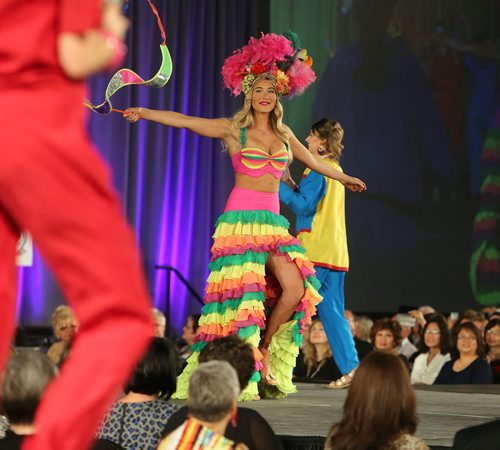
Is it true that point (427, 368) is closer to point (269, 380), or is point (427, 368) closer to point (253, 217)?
point (269, 380)

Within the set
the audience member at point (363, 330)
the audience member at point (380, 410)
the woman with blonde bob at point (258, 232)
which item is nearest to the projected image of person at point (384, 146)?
the audience member at point (363, 330)

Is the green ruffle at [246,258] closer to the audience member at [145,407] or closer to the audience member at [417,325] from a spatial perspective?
the audience member at [145,407]

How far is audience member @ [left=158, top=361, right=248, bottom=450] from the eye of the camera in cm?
215

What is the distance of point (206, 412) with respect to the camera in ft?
7.09

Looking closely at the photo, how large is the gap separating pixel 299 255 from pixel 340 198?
142 centimetres

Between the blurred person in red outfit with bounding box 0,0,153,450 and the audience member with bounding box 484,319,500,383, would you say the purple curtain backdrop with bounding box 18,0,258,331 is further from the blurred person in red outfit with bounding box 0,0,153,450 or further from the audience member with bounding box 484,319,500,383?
the blurred person in red outfit with bounding box 0,0,153,450

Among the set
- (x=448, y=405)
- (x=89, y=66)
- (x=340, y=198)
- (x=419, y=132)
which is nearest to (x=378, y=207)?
(x=419, y=132)

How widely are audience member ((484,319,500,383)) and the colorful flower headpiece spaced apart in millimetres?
2374

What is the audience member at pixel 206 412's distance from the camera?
2.15m

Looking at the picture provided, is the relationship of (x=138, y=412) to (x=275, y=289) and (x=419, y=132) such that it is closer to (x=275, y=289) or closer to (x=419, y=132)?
(x=275, y=289)

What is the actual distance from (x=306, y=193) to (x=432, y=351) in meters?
1.51

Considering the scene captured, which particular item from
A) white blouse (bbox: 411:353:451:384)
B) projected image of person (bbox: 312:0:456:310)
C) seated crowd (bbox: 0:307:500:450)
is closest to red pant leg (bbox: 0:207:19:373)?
seated crowd (bbox: 0:307:500:450)

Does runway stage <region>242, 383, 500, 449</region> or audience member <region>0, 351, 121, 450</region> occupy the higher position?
audience member <region>0, 351, 121, 450</region>

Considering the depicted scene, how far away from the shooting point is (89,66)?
1386 millimetres
